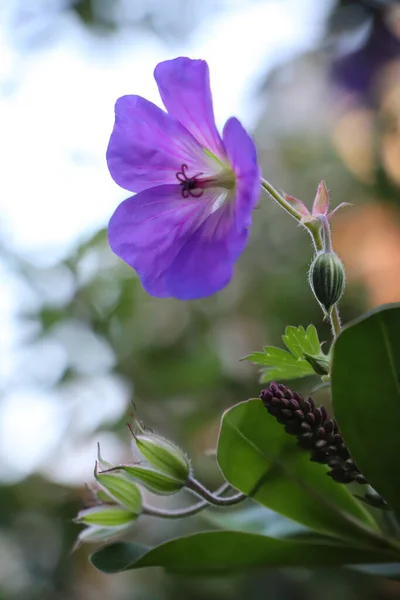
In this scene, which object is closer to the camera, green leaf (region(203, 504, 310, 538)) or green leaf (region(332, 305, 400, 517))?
green leaf (region(332, 305, 400, 517))

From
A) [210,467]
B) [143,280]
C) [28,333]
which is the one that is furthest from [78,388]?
[143,280]

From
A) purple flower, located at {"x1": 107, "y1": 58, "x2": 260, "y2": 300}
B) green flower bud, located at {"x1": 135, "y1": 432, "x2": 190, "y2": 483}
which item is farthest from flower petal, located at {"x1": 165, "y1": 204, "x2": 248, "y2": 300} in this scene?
green flower bud, located at {"x1": 135, "y1": 432, "x2": 190, "y2": 483}

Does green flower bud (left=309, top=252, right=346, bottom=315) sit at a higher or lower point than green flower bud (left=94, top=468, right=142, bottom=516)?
higher

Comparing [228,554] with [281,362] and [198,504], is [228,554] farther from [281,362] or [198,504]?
[281,362]

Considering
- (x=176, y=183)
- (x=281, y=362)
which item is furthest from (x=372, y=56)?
(x=281, y=362)

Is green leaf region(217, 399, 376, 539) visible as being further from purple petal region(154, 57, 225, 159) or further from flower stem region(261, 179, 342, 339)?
purple petal region(154, 57, 225, 159)
